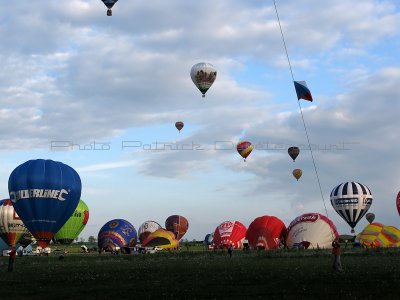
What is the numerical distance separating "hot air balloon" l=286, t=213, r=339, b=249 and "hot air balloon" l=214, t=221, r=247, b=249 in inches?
617

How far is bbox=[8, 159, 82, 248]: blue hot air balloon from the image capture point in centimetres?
5819

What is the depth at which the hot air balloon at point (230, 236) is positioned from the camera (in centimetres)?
8269

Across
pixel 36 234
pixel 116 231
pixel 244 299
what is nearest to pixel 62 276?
pixel 244 299

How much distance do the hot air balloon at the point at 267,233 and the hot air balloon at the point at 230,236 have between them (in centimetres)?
1028

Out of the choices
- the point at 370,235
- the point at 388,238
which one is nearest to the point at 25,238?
the point at 370,235

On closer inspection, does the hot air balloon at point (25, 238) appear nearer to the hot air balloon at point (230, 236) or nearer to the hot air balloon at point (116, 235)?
the hot air balloon at point (116, 235)

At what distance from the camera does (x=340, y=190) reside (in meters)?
82.7

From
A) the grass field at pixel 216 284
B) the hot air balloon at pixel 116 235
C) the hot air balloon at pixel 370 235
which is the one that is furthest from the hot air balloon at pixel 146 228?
the grass field at pixel 216 284

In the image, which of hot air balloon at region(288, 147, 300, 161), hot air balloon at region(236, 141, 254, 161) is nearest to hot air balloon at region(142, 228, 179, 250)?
hot air balloon at region(236, 141, 254, 161)

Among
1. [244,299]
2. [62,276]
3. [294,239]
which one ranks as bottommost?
[244,299]

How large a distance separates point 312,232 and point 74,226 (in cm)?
3779

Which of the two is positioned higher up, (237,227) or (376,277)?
(237,227)

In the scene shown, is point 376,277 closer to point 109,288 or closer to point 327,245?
point 109,288

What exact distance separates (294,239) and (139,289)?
45.3m
